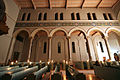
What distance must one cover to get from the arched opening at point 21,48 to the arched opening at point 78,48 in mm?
8200

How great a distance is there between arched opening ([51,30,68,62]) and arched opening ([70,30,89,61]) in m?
1.38

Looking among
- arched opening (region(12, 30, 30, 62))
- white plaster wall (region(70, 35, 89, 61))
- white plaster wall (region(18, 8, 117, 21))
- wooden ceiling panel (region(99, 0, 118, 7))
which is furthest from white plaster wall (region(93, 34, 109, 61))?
arched opening (region(12, 30, 30, 62))

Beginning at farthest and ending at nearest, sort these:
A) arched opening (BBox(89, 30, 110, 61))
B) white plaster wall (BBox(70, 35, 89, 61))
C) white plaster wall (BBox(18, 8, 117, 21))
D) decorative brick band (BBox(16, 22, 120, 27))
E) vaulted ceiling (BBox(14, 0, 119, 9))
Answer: white plaster wall (BBox(70, 35, 89, 61)), arched opening (BBox(89, 30, 110, 61)), white plaster wall (BBox(18, 8, 117, 21)), vaulted ceiling (BBox(14, 0, 119, 9)), decorative brick band (BBox(16, 22, 120, 27))

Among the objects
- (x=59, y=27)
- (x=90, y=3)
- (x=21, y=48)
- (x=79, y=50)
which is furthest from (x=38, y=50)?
(x=90, y=3)

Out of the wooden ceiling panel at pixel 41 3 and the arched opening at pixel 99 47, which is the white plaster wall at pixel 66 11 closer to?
the wooden ceiling panel at pixel 41 3

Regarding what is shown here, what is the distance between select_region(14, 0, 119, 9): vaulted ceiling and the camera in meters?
9.70

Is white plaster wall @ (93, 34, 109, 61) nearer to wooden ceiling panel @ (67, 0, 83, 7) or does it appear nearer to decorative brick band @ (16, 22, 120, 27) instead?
decorative brick band @ (16, 22, 120, 27)

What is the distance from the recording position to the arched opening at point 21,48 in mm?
10227

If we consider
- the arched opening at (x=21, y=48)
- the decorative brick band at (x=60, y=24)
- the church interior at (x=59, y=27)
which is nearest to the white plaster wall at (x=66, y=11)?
the church interior at (x=59, y=27)

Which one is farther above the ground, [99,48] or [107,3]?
[107,3]

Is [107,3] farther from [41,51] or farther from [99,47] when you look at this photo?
[41,51]

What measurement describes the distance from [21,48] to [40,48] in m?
3.23

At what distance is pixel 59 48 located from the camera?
39.5ft

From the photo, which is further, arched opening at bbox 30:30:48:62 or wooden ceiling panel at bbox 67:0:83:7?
arched opening at bbox 30:30:48:62
